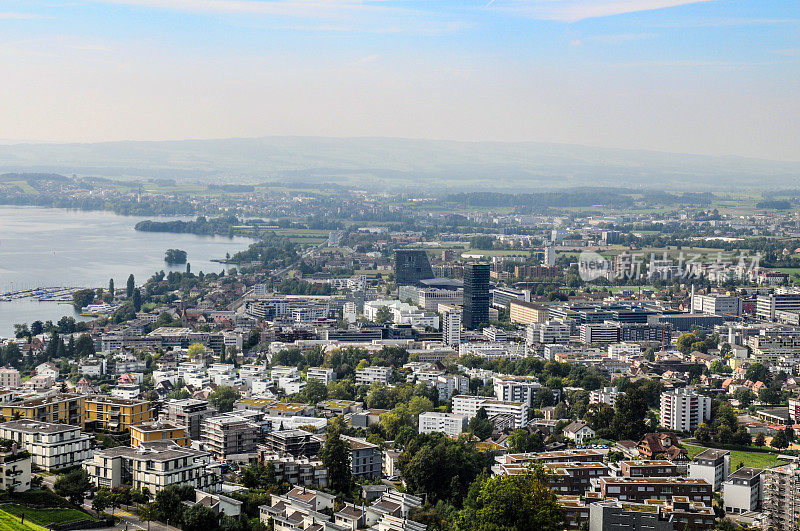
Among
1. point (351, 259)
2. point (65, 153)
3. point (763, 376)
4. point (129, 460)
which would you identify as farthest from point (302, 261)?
point (65, 153)

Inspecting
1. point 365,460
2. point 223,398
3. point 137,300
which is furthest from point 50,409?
point 137,300

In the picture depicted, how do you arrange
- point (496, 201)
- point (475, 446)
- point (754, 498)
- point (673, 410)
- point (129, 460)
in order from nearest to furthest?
point (129, 460)
point (754, 498)
point (475, 446)
point (673, 410)
point (496, 201)

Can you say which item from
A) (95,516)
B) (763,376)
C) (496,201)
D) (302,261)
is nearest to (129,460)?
(95,516)

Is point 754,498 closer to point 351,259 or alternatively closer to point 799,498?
point 799,498

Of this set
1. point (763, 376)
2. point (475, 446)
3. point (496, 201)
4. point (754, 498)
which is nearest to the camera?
point (754, 498)

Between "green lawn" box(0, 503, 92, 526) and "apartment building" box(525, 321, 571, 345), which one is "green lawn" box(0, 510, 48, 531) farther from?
"apartment building" box(525, 321, 571, 345)

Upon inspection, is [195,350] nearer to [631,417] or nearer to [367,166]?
[631,417]

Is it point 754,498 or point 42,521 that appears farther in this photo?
point 754,498
